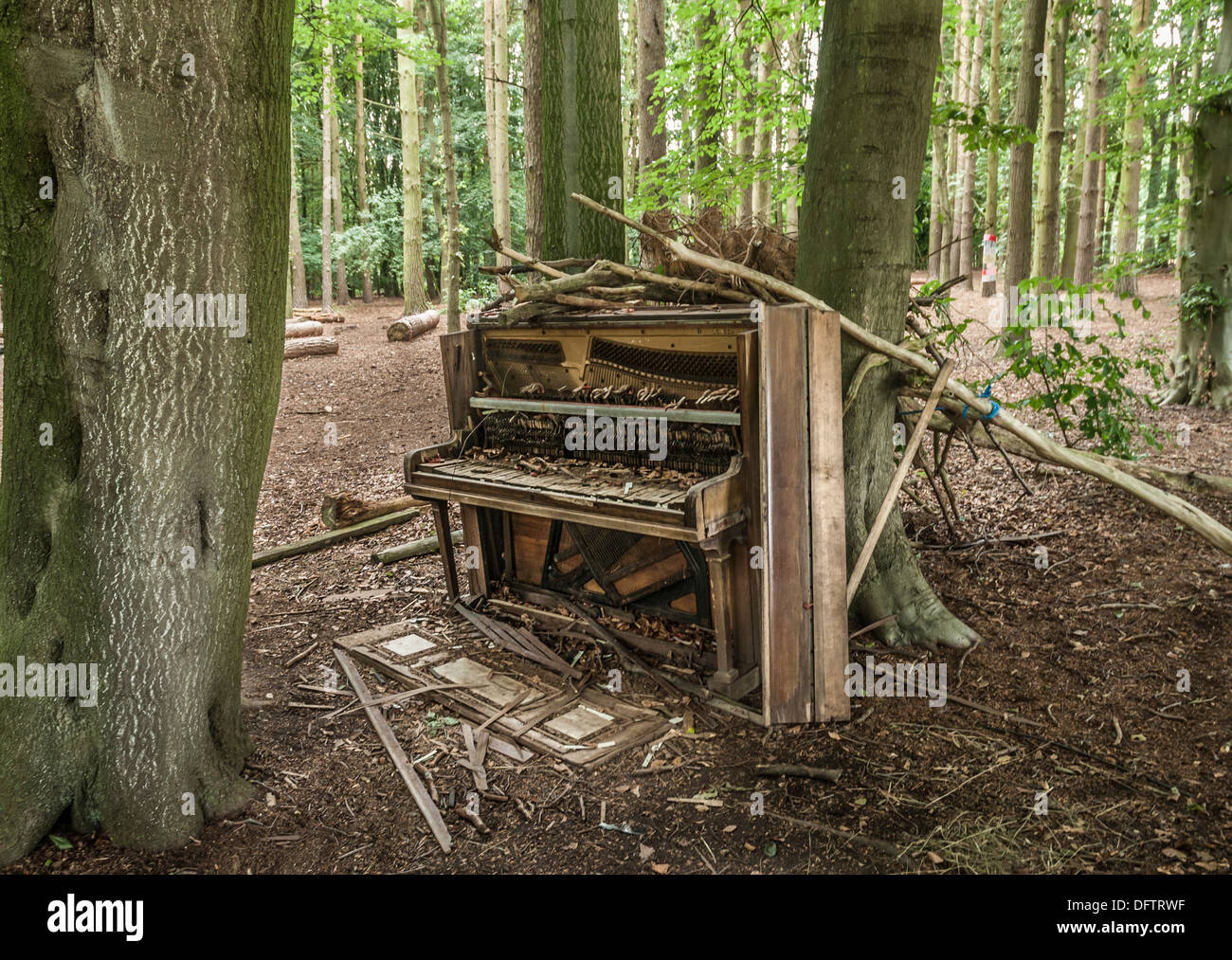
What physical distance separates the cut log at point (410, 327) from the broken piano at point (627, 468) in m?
10.5

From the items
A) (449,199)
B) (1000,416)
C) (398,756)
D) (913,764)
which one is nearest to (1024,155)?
(1000,416)

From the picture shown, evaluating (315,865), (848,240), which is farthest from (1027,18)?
(315,865)

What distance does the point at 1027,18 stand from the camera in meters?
8.89

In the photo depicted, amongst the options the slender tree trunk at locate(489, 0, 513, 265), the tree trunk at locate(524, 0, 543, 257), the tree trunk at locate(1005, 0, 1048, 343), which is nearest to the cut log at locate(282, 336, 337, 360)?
the slender tree trunk at locate(489, 0, 513, 265)

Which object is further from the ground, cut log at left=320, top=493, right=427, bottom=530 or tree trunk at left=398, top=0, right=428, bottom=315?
tree trunk at left=398, top=0, right=428, bottom=315

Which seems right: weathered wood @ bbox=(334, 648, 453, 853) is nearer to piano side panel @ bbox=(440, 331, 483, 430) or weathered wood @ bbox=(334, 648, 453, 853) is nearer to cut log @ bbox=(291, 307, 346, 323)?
piano side panel @ bbox=(440, 331, 483, 430)

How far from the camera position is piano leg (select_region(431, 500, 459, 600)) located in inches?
222

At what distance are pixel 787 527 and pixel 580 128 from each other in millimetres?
3855

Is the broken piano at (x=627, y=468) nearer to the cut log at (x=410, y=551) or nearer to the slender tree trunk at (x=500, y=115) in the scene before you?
the cut log at (x=410, y=551)

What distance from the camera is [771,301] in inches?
182

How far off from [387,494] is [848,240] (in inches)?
211

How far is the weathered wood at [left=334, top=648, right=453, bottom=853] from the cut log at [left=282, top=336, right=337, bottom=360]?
976 cm

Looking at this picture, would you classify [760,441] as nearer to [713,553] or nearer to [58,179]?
[713,553]
